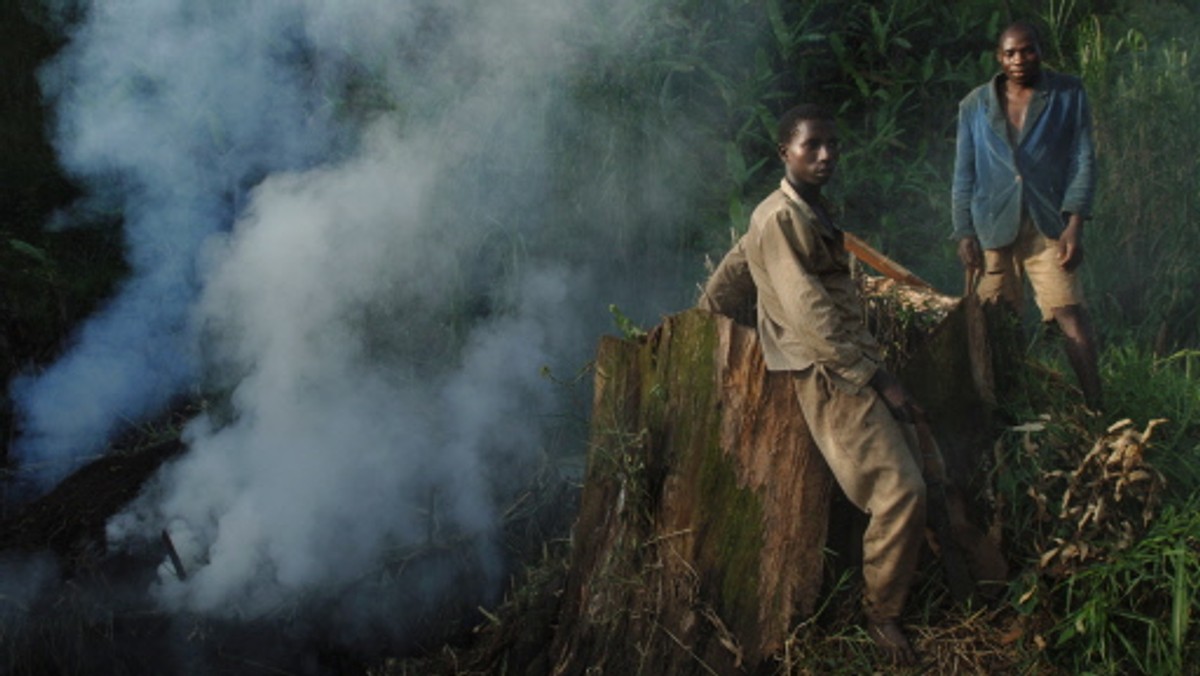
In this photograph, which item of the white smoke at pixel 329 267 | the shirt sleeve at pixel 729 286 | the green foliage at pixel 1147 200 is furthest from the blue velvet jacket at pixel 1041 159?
the white smoke at pixel 329 267

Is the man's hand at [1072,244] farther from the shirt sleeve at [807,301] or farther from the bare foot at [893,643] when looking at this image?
the bare foot at [893,643]

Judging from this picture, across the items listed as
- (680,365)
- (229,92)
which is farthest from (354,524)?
(229,92)

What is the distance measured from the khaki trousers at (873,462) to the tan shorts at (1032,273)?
4.52ft

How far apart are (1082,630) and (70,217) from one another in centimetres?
587

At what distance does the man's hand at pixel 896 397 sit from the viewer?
314 centimetres

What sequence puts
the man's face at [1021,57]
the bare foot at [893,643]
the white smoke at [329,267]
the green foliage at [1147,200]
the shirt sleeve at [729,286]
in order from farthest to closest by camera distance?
1. the green foliage at [1147,200]
2. the white smoke at [329,267]
3. the man's face at [1021,57]
4. the shirt sleeve at [729,286]
5. the bare foot at [893,643]

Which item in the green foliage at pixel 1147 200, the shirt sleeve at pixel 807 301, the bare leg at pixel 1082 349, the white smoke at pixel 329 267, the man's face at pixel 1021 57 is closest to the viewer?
the shirt sleeve at pixel 807 301

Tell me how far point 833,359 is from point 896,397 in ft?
0.73

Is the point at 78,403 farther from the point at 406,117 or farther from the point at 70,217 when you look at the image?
the point at 406,117

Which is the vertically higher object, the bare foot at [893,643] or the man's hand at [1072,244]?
the man's hand at [1072,244]

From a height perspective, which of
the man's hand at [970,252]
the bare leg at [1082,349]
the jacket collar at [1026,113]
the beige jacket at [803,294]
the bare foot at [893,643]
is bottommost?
the bare foot at [893,643]

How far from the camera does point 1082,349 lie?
13.6ft

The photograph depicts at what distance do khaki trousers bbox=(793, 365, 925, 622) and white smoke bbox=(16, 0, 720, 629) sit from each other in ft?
6.83

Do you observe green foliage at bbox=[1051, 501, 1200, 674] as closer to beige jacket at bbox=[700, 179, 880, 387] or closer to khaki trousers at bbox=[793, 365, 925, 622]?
khaki trousers at bbox=[793, 365, 925, 622]
